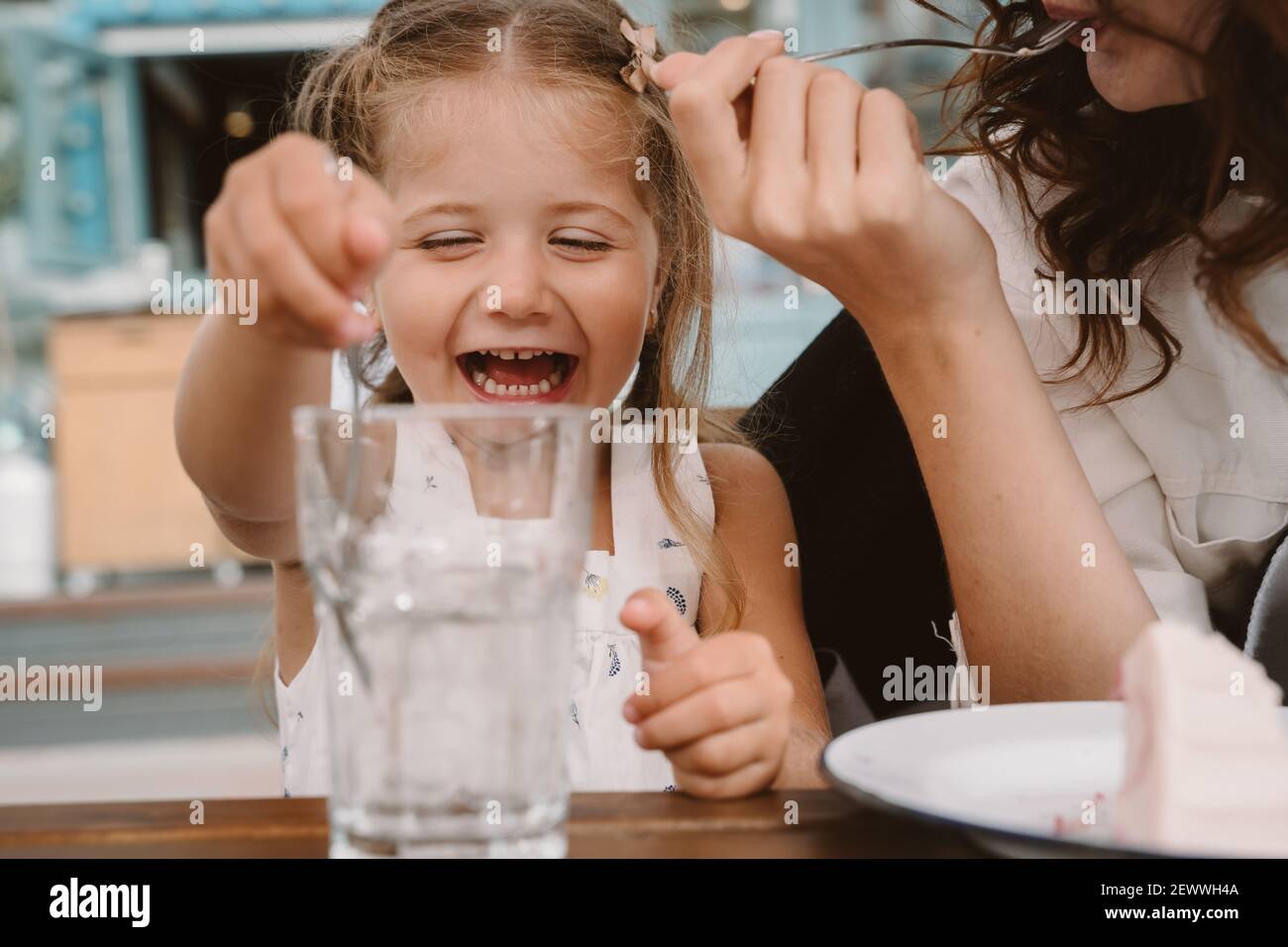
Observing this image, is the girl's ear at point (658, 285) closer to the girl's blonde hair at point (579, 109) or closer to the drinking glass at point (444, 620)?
the girl's blonde hair at point (579, 109)

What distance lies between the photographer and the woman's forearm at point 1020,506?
0.89 m

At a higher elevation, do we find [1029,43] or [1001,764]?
[1029,43]

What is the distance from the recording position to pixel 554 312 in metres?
1.17

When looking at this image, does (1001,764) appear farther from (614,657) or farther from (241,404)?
(614,657)

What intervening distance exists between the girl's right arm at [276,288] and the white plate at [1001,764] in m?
0.30

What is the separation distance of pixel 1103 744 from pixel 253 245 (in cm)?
46

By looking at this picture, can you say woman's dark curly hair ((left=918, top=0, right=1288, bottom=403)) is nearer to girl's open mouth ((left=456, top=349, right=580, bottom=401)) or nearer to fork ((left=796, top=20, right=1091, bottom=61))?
fork ((left=796, top=20, right=1091, bottom=61))

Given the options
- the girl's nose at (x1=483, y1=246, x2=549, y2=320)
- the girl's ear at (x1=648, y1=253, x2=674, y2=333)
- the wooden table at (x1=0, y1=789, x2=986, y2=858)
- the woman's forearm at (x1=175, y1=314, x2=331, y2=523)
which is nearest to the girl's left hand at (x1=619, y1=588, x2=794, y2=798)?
the wooden table at (x1=0, y1=789, x2=986, y2=858)

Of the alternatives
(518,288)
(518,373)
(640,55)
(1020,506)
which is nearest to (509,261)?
(518,288)

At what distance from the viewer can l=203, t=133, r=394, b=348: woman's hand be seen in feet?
1.74

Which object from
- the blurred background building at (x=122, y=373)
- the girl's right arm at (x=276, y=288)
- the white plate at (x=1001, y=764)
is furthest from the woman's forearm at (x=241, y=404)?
the blurred background building at (x=122, y=373)

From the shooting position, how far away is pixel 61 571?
4.29 m

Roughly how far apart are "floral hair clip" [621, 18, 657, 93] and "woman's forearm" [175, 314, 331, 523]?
43 centimetres

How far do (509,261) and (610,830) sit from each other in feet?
2.27
